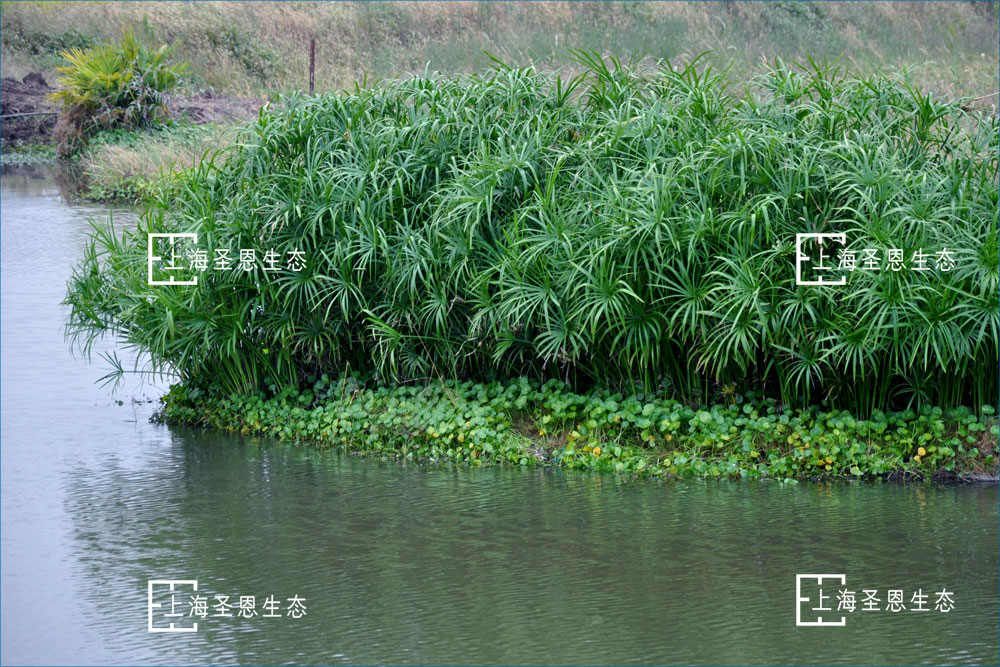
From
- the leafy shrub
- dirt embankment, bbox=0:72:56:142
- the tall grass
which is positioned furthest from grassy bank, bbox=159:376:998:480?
dirt embankment, bbox=0:72:56:142

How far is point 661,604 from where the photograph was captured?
4.96 meters

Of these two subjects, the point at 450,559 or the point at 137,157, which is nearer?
the point at 450,559

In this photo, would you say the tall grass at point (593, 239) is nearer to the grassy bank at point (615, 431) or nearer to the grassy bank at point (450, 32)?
the grassy bank at point (615, 431)

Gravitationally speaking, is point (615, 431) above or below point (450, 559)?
above

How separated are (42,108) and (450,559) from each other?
67.0ft

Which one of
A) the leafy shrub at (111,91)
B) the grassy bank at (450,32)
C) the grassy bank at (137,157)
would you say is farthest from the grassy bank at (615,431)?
the grassy bank at (450,32)

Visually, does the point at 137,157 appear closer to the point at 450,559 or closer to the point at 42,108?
the point at 42,108

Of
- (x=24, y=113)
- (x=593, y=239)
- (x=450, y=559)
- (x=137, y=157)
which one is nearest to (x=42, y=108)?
(x=24, y=113)

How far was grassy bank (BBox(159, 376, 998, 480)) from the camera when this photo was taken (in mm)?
6586

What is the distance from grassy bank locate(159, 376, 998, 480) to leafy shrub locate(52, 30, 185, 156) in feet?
44.2

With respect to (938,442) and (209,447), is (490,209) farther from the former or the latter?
(938,442)

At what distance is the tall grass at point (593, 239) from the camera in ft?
21.1

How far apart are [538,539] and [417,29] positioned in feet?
73.2

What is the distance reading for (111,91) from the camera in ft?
64.6
